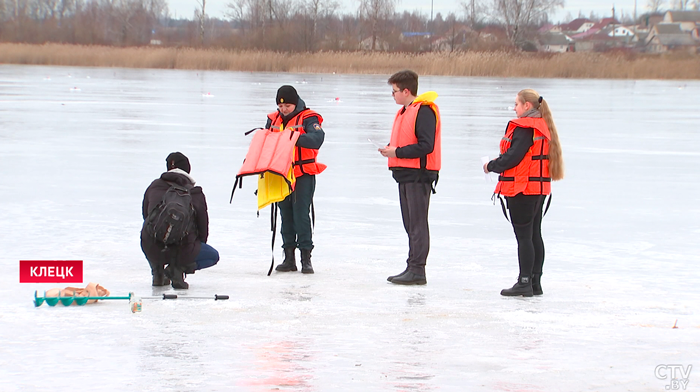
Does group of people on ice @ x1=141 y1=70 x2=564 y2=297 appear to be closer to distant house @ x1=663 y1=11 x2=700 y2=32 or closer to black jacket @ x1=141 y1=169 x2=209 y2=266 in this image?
black jacket @ x1=141 y1=169 x2=209 y2=266

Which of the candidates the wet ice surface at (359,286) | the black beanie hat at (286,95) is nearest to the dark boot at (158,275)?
the wet ice surface at (359,286)

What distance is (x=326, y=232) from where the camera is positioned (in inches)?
297

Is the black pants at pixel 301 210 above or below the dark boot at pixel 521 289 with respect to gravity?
above

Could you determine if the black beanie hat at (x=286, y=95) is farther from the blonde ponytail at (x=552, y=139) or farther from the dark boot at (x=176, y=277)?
the blonde ponytail at (x=552, y=139)

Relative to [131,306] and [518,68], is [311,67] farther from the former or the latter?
[131,306]

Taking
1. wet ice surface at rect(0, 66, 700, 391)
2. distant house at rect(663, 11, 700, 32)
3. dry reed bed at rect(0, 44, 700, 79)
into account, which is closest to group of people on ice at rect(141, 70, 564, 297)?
wet ice surface at rect(0, 66, 700, 391)

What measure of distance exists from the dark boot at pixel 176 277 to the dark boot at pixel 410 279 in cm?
128

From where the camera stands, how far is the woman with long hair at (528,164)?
218 inches

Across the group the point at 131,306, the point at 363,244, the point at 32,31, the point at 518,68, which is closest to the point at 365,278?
the point at 363,244

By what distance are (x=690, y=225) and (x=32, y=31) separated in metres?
68.6

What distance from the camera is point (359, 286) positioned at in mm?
5801

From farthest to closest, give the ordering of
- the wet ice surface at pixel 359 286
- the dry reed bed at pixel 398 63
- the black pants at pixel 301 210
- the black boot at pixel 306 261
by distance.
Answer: the dry reed bed at pixel 398 63
the black pants at pixel 301 210
the black boot at pixel 306 261
the wet ice surface at pixel 359 286

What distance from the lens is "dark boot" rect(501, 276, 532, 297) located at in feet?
18.3
